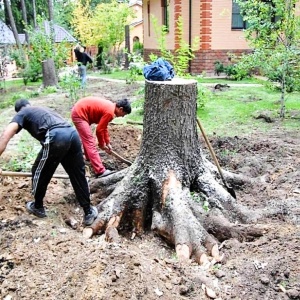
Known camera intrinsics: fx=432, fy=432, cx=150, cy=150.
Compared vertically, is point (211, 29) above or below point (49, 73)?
above

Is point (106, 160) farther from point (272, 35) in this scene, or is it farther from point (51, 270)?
point (272, 35)

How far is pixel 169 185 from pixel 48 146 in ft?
4.42

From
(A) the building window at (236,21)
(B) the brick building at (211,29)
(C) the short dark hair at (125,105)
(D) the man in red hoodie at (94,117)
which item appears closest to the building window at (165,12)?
(B) the brick building at (211,29)

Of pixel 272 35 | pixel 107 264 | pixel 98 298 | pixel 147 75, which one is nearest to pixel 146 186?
pixel 147 75

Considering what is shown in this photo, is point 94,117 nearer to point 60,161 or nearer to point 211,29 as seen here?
point 60,161

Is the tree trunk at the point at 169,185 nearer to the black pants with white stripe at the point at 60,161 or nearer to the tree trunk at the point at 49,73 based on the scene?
the black pants with white stripe at the point at 60,161

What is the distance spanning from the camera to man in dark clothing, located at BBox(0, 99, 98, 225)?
14.2ft

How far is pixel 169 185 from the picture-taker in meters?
4.69

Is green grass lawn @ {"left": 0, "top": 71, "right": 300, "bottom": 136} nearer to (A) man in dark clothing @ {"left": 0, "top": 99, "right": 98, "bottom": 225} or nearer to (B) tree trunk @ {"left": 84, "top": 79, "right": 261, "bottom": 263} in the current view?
(B) tree trunk @ {"left": 84, "top": 79, "right": 261, "bottom": 263}

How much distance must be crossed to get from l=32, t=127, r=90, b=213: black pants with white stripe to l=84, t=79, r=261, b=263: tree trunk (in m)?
0.42

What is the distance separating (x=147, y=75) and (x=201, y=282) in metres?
2.43

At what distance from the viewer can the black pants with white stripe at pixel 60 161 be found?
434cm

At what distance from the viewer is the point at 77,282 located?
124 inches

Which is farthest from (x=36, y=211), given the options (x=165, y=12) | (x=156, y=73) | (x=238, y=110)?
(x=165, y=12)
